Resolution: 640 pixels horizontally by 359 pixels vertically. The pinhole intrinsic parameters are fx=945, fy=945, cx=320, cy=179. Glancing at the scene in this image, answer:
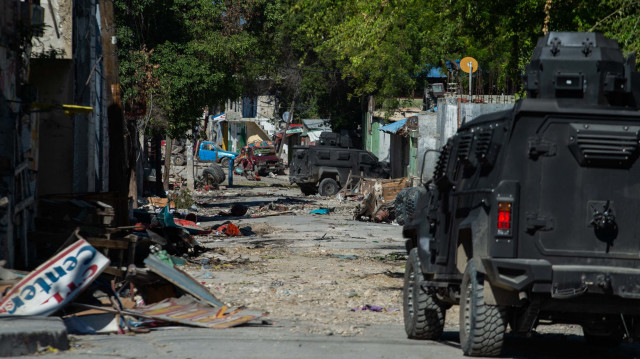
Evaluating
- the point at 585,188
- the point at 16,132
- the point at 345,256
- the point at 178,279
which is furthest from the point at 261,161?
the point at 585,188

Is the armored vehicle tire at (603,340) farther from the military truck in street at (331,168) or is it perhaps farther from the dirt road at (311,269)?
the military truck in street at (331,168)

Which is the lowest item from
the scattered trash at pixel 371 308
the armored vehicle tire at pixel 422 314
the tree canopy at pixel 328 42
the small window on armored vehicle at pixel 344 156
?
the scattered trash at pixel 371 308

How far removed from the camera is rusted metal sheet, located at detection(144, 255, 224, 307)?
1012 centimetres

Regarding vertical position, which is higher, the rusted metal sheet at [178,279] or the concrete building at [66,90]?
the concrete building at [66,90]

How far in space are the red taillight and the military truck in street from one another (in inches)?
1278

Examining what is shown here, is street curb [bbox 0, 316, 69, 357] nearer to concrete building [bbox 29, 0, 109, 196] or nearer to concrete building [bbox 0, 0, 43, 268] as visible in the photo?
concrete building [bbox 0, 0, 43, 268]

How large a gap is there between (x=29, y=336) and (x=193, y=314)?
2.50 m

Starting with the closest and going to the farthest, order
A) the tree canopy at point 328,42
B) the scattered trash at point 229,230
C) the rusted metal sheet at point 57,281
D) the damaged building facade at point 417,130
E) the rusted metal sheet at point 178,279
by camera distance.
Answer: the rusted metal sheet at point 57,281, the rusted metal sheet at point 178,279, the tree canopy at point 328,42, the scattered trash at point 229,230, the damaged building facade at point 417,130

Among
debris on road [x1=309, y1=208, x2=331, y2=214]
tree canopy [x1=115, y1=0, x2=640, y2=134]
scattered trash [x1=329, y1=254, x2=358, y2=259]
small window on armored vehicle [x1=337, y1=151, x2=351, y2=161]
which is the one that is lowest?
debris on road [x1=309, y1=208, x2=331, y2=214]

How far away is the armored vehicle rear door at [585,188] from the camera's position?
7.43 meters

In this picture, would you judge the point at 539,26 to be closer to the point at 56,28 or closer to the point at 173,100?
the point at 56,28

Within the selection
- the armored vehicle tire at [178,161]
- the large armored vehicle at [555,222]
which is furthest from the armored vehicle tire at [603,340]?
the armored vehicle tire at [178,161]

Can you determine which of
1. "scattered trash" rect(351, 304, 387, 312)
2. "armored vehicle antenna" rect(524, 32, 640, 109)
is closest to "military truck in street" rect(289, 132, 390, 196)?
"scattered trash" rect(351, 304, 387, 312)

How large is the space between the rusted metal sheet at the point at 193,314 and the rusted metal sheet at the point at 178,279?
112mm
